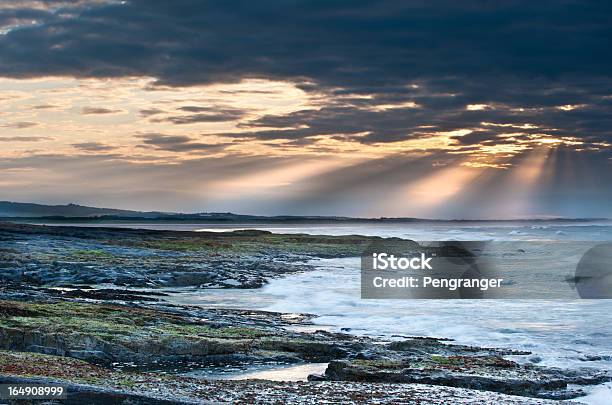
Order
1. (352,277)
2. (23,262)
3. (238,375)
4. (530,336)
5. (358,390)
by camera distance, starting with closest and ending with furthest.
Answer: (358,390), (238,375), (530,336), (23,262), (352,277)

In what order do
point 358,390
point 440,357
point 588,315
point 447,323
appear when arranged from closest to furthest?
point 358,390 → point 440,357 → point 447,323 → point 588,315

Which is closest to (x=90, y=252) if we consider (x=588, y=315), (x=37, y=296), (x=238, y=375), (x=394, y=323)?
(x=37, y=296)

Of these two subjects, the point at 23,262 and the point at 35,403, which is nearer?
the point at 35,403

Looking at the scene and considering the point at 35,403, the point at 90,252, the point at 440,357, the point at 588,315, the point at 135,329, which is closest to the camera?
the point at 35,403

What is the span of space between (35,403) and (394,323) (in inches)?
660

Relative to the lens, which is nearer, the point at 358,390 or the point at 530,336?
the point at 358,390

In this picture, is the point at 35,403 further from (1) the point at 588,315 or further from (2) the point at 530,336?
(1) the point at 588,315

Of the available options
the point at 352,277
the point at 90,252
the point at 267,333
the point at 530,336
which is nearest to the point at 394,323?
the point at 530,336

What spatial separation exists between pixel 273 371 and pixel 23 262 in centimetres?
2939

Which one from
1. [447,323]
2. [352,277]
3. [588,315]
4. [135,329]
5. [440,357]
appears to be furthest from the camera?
[352,277]

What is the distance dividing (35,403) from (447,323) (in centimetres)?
1765

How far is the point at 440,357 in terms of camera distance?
57.5ft

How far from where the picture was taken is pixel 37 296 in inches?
1028

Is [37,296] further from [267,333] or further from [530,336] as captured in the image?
[530,336]
